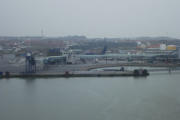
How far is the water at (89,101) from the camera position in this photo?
2584mm

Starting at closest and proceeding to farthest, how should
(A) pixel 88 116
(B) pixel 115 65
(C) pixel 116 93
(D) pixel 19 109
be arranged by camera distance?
(A) pixel 88 116, (D) pixel 19 109, (C) pixel 116 93, (B) pixel 115 65

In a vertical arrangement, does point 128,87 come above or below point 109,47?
below

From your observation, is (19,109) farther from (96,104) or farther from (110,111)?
(110,111)

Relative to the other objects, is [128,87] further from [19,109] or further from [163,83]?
[19,109]

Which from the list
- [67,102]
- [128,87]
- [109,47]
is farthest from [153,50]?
[67,102]

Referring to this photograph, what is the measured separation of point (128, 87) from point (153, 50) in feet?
21.6

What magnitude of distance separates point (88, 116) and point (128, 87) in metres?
1.70

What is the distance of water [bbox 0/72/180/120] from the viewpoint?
2.58m

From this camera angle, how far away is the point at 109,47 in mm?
12391

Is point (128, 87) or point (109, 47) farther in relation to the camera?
point (109, 47)

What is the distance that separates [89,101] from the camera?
3.12 m

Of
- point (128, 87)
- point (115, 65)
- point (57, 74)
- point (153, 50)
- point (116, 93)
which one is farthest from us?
point (153, 50)

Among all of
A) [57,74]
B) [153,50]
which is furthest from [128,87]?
[153,50]

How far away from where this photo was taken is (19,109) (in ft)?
9.38
